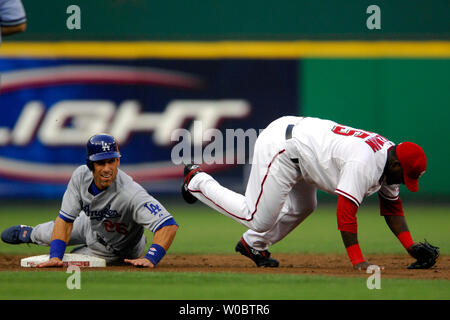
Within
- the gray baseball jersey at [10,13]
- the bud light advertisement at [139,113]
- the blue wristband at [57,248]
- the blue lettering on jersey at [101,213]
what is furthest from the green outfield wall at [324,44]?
the gray baseball jersey at [10,13]

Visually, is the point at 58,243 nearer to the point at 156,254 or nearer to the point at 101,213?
the point at 101,213

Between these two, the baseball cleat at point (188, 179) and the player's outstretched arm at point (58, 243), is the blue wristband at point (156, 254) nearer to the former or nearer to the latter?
the player's outstretched arm at point (58, 243)

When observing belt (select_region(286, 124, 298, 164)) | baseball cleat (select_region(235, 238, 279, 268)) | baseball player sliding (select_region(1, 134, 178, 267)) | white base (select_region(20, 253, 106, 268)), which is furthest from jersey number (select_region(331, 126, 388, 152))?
white base (select_region(20, 253, 106, 268))

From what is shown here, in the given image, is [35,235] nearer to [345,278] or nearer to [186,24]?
[345,278]

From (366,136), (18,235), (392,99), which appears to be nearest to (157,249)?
(18,235)

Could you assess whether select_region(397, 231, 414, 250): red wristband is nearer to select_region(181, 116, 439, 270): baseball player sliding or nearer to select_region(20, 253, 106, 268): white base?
select_region(181, 116, 439, 270): baseball player sliding
